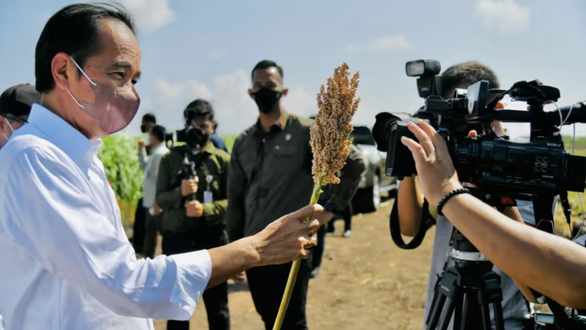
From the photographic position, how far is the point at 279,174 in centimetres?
381

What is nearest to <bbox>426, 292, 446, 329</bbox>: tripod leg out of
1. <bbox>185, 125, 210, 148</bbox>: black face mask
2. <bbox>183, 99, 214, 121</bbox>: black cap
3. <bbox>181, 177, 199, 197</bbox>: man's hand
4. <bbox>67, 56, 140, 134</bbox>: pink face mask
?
<bbox>67, 56, 140, 134</bbox>: pink face mask

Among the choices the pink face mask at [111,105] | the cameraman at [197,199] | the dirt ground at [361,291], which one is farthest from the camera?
the dirt ground at [361,291]

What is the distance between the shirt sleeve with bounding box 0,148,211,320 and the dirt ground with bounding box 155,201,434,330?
13.3 ft

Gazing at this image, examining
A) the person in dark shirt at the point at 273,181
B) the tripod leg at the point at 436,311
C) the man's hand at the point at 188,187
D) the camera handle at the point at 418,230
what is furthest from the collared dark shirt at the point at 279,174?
the tripod leg at the point at 436,311

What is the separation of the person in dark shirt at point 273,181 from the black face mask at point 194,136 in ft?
2.41

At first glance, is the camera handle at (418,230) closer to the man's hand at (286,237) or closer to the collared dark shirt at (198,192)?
the man's hand at (286,237)

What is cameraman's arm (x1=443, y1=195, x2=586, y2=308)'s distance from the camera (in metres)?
1.37

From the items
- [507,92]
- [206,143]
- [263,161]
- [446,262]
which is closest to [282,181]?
[263,161]

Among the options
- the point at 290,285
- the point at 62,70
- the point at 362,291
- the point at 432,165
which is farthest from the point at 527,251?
the point at 362,291

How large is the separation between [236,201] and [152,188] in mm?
2699

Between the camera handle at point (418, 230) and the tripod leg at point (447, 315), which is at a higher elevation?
the camera handle at point (418, 230)

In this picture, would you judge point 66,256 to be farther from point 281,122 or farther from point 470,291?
point 281,122

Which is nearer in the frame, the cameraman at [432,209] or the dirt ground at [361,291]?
the cameraman at [432,209]

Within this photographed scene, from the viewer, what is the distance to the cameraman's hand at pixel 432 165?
1536mm
